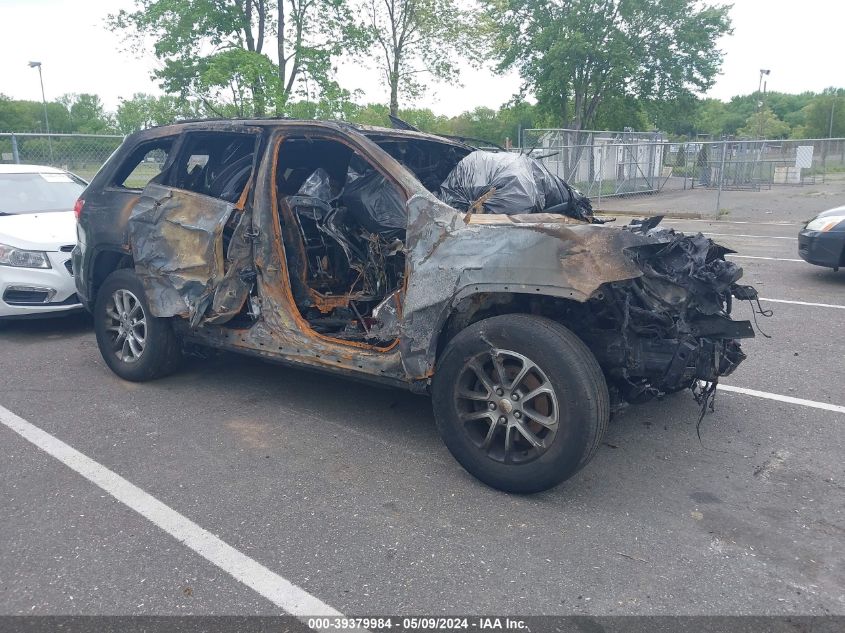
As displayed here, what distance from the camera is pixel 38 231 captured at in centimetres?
678

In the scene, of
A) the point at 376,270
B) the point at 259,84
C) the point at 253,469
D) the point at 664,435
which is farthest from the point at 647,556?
the point at 259,84

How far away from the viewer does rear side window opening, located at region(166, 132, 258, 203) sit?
4.93 m

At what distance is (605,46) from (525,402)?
27589mm

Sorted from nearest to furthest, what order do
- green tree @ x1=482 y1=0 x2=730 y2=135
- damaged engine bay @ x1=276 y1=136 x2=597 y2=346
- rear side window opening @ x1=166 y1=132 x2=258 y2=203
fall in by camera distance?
damaged engine bay @ x1=276 y1=136 x2=597 y2=346 < rear side window opening @ x1=166 y1=132 x2=258 y2=203 < green tree @ x1=482 y1=0 x2=730 y2=135

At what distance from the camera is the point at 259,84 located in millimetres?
15070

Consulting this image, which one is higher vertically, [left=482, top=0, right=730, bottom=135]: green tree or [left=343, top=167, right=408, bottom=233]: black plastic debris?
[left=482, top=0, right=730, bottom=135]: green tree

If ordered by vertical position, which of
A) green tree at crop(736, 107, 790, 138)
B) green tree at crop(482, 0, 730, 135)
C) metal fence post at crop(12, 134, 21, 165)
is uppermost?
green tree at crop(482, 0, 730, 135)

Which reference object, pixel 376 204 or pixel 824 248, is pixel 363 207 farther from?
pixel 824 248

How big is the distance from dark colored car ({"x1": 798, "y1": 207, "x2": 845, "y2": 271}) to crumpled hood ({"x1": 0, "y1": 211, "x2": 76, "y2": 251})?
838 centimetres

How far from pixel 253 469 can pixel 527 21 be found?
2867 cm

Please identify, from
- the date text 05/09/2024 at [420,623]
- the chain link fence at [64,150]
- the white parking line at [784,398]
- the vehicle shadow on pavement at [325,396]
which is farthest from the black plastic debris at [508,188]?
the chain link fence at [64,150]

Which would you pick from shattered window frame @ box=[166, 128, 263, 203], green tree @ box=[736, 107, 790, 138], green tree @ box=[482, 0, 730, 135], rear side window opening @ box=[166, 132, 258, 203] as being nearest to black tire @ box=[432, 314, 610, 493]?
shattered window frame @ box=[166, 128, 263, 203]

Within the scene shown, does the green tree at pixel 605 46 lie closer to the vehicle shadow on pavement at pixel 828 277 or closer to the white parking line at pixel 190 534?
the vehicle shadow on pavement at pixel 828 277

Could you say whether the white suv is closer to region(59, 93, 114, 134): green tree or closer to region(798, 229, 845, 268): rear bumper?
region(798, 229, 845, 268): rear bumper
